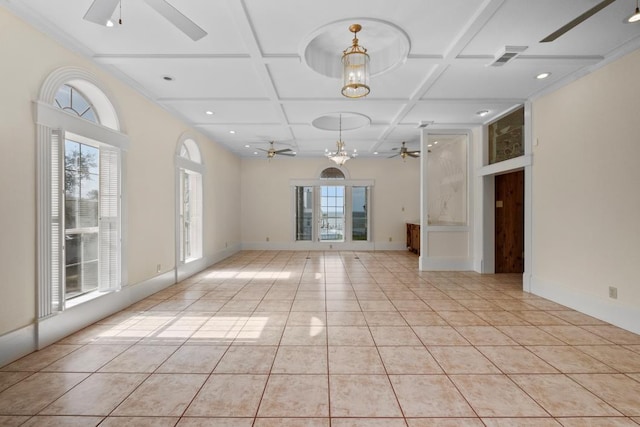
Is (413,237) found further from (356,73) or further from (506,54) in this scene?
(356,73)

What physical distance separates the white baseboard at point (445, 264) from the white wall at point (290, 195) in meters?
3.37

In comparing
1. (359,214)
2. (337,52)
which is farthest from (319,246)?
(337,52)

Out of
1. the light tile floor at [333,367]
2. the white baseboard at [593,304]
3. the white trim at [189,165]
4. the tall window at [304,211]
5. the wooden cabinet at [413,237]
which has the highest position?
the white trim at [189,165]

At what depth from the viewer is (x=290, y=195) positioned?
10.4 m

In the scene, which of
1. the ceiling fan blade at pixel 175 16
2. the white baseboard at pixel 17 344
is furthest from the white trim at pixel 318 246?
the ceiling fan blade at pixel 175 16

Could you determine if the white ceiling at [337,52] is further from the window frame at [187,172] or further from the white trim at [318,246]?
the white trim at [318,246]

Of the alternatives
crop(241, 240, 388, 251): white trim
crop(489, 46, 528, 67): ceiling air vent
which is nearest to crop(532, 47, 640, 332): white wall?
crop(489, 46, 528, 67): ceiling air vent

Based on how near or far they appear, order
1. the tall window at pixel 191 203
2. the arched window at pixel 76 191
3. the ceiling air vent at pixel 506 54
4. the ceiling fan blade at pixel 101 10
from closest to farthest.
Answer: the ceiling fan blade at pixel 101 10
the arched window at pixel 76 191
the ceiling air vent at pixel 506 54
the tall window at pixel 191 203

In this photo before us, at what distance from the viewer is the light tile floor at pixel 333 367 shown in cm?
207

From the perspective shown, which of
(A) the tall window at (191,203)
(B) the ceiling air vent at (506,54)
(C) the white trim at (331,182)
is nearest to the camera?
(B) the ceiling air vent at (506,54)

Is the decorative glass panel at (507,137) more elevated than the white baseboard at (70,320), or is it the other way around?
the decorative glass panel at (507,137)

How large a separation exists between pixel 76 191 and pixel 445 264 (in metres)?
6.66

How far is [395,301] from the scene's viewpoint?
461 cm

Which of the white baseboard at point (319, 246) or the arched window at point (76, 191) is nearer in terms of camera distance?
the arched window at point (76, 191)
